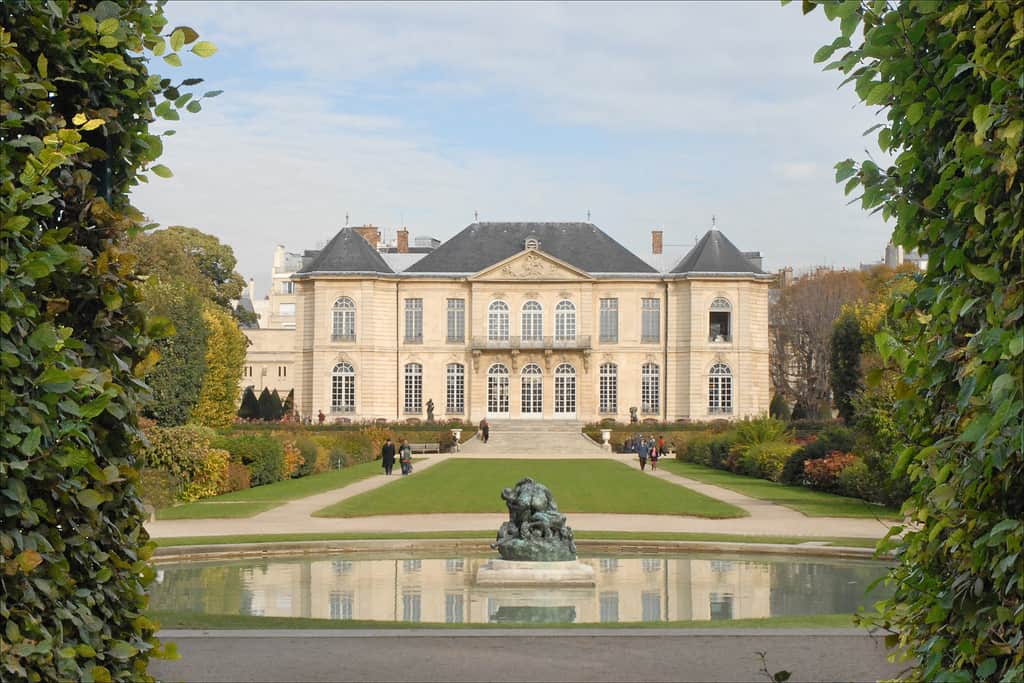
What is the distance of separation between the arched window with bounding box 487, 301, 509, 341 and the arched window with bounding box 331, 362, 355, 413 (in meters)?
6.25

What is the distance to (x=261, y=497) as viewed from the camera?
23.7 metres

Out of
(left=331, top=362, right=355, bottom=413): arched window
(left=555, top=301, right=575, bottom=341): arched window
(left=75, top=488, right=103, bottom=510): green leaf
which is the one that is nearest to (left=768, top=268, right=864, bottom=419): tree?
(left=555, top=301, right=575, bottom=341): arched window

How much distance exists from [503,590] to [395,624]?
2669mm

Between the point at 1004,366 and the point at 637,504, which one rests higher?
the point at 1004,366

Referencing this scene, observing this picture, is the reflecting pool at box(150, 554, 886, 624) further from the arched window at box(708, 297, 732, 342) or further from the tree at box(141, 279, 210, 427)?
the arched window at box(708, 297, 732, 342)

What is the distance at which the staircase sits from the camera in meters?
43.5

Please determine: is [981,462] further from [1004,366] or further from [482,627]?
[482,627]

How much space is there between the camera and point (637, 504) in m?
21.6

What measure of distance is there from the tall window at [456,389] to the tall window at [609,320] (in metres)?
6.37

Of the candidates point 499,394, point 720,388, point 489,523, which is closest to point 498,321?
point 499,394

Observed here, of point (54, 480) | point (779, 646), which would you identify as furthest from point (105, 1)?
point (779, 646)

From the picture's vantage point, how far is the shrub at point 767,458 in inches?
1150

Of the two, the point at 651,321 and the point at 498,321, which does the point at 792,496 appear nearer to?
the point at 651,321

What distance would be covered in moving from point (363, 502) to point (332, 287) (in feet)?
115
